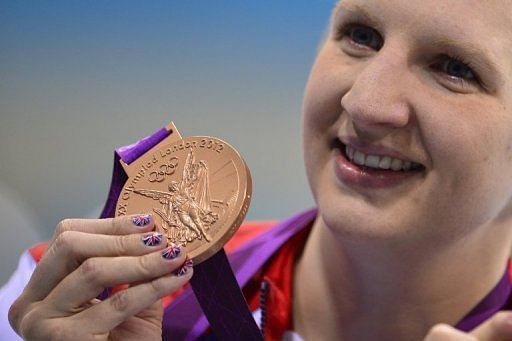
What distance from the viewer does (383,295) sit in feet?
3.59

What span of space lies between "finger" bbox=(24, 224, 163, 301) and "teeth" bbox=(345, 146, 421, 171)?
0.33m

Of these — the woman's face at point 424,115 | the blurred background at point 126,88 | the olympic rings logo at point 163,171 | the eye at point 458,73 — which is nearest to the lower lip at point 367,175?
the woman's face at point 424,115

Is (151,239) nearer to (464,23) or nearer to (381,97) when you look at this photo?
(381,97)

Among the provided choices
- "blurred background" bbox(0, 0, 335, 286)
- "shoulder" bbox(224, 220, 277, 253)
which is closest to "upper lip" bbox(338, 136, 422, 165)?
"shoulder" bbox(224, 220, 277, 253)

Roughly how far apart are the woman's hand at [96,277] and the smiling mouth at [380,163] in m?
0.31

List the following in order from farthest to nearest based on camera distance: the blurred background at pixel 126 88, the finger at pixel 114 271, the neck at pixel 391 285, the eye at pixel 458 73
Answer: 1. the blurred background at pixel 126 88
2. the neck at pixel 391 285
3. the eye at pixel 458 73
4. the finger at pixel 114 271

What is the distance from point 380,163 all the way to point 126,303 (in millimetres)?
409

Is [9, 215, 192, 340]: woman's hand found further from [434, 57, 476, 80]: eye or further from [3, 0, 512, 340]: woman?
[434, 57, 476, 80]: eye

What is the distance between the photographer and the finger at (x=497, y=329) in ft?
2.06

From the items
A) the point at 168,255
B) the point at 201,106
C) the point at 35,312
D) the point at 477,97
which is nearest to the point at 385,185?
the point at 477,97

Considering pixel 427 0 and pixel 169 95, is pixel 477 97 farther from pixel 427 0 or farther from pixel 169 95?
pixel 169 95

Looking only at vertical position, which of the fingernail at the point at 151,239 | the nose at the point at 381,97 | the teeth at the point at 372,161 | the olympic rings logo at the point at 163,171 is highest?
the nose at the point at 381,97

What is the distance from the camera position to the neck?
1.03m

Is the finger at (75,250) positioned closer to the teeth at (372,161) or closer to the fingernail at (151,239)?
the fingernail at (151,239)
